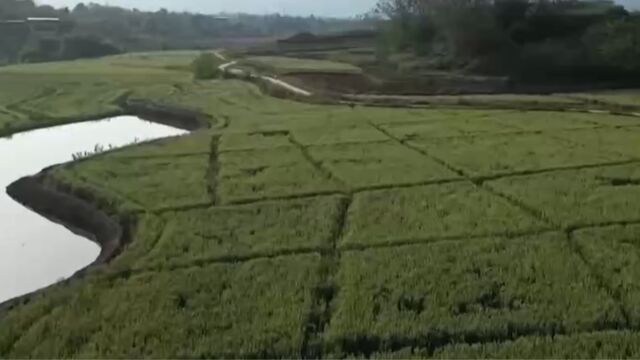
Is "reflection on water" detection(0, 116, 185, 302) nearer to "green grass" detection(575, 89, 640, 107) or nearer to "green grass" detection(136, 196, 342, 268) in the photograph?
"green grass" detection(136, 196, 342, 268)

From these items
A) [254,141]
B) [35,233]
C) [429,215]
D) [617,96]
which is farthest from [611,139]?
[35,233]

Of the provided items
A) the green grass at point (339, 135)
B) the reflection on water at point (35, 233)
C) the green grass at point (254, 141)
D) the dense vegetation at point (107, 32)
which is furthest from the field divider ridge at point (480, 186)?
the dense vegetation at point (107, 32)

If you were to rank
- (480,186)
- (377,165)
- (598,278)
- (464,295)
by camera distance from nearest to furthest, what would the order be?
(464,295)
(598,278)
(480,186)
(377,165)

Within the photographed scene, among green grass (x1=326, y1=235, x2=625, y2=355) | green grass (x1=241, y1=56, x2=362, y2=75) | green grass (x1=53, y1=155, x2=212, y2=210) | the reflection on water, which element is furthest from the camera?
green grass (x1=241, y1=56, x2=362, y2=75)

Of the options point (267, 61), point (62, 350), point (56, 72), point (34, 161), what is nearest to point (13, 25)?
point (56, 72)

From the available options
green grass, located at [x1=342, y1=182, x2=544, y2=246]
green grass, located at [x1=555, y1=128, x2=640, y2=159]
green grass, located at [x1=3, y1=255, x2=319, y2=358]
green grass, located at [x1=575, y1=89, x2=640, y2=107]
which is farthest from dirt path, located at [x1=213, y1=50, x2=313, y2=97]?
green grass, located at [x1=3, y1=255, x2=319, y2=358]

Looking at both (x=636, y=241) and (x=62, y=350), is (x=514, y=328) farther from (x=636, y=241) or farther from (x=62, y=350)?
(x=62, y=350)

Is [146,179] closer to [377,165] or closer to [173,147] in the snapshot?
[173,147]
